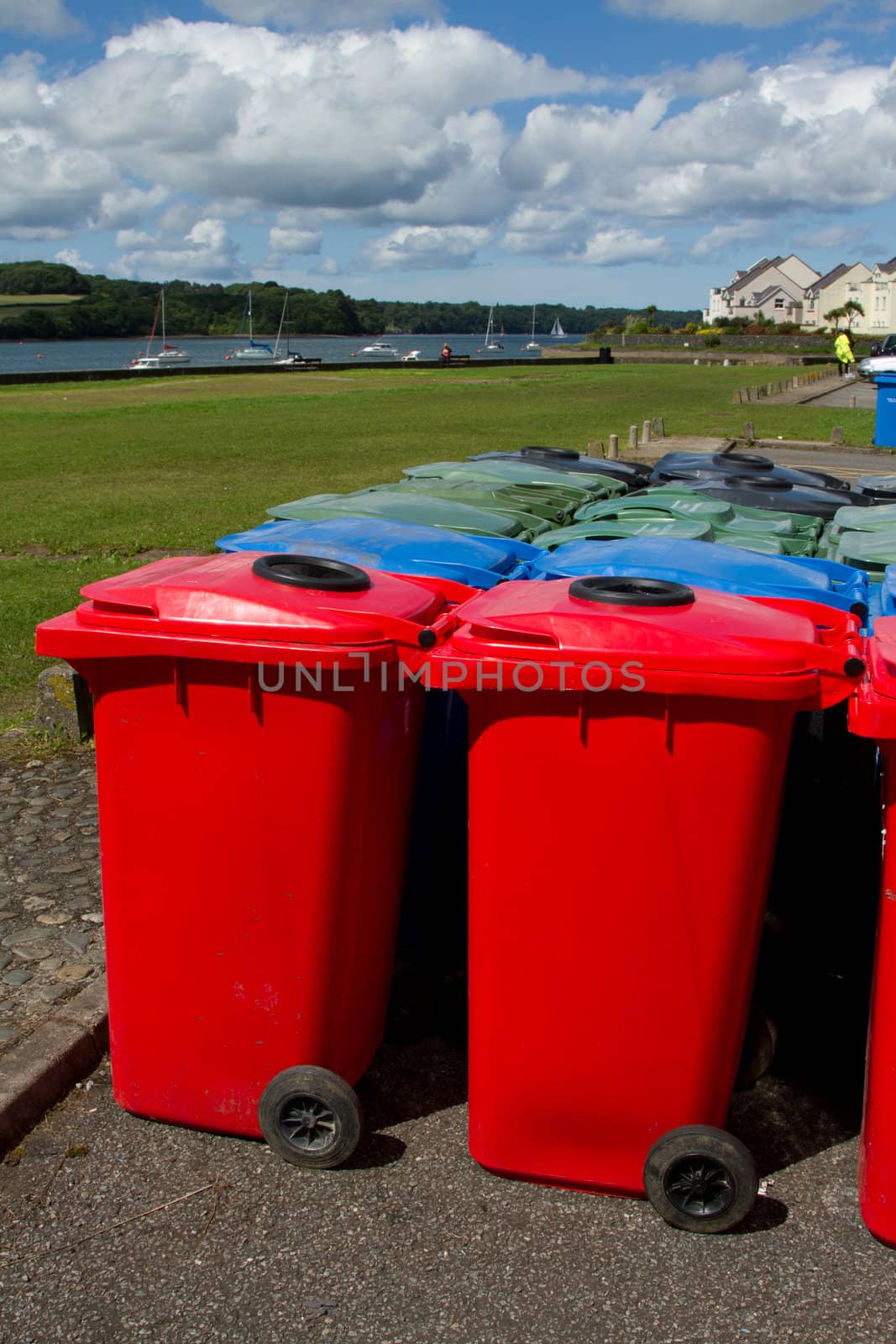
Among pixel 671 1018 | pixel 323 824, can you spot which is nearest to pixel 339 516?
pixel 323 824

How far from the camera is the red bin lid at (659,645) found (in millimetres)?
2539

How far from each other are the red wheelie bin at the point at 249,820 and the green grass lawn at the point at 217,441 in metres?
4.03

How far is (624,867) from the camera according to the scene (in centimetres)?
270

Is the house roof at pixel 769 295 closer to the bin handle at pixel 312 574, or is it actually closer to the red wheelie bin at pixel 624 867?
the bin handle at pixel 312 574

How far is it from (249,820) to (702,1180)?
1429 millimetres

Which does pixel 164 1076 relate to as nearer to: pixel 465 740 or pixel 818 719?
pixel 465 740

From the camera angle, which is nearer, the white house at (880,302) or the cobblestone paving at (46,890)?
the cobblestone paving at (46,890)

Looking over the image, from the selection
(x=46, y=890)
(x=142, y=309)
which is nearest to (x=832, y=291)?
(x=142, y=309)

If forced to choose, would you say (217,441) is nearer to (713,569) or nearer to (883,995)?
(713,569)

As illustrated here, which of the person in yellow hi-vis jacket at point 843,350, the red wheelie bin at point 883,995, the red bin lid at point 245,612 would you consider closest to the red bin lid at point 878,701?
the red wheelie bin at point 883,995

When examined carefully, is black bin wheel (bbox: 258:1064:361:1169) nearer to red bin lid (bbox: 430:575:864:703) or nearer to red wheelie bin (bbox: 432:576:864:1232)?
red wheelie bin (bbox: 432:576:864:1232)

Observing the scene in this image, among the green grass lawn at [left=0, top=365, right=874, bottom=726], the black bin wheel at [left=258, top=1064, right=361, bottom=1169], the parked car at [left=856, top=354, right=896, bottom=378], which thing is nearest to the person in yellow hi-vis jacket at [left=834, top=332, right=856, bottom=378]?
the parked car at [left=856, top=354, right=896, bottom=378]

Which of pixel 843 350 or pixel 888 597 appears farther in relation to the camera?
pixel 843 350

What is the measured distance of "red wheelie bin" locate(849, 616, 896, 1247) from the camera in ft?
8.34
